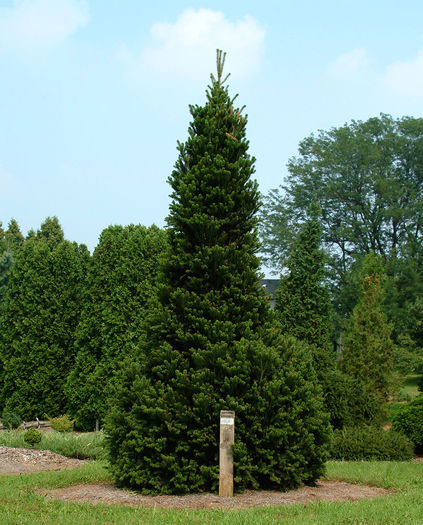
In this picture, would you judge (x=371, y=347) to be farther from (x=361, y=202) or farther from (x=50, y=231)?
(x=50, y=231)

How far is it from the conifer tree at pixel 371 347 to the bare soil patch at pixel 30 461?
11.0 m

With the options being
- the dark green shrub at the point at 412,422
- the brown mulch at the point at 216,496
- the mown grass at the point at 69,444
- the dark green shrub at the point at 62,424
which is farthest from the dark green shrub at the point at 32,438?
the dark green shrub at the point at 412,422

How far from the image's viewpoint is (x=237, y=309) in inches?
280

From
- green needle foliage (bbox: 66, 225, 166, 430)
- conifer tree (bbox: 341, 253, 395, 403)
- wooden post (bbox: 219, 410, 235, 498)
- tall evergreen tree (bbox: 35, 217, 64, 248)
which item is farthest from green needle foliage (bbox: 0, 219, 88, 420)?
tall evergreen tree (bbox: 35, 217, 64, 248)

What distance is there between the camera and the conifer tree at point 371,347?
19906 millimetres

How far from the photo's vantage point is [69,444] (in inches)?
497

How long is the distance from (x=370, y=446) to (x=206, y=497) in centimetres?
670

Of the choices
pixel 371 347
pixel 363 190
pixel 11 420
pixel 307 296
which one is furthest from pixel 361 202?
pixel 11 420

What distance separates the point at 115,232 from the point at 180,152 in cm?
1084

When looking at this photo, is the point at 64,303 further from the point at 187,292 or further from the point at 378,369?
the point at 187,292

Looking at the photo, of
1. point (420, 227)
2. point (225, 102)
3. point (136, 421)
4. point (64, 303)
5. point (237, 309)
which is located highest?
point (420, 227)

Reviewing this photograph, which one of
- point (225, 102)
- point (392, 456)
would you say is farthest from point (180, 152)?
point (392, 456)

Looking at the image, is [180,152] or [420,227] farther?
[420,227]

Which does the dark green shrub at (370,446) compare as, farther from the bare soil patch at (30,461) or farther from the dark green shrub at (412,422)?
the bare soil patch at (30,461)
